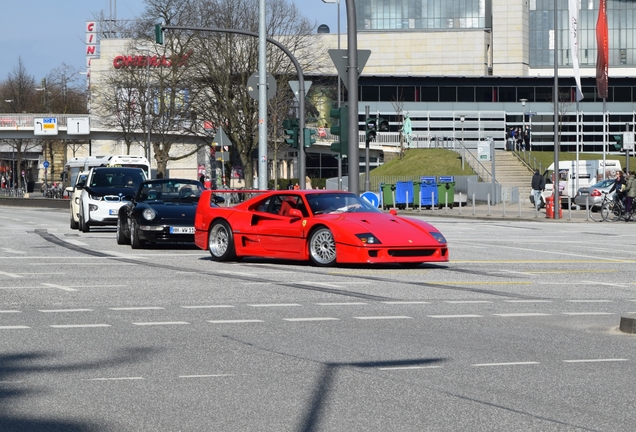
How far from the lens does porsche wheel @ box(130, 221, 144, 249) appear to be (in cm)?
2278

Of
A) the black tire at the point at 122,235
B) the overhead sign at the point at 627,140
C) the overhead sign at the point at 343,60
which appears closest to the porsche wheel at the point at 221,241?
the black tire at the point at 122,235

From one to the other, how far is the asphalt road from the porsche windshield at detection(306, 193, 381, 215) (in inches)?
43.2

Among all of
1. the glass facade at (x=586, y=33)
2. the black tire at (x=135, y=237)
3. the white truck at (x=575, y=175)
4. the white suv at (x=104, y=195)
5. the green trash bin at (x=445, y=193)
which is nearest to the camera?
the black tire at (x=135, y=237)

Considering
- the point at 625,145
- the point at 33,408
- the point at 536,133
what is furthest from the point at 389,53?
the point at 33,408

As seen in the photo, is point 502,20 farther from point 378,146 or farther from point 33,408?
point 33,408

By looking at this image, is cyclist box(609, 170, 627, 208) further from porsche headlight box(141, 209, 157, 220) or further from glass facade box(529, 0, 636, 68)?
glass facade box(529, 0, 636, 68)

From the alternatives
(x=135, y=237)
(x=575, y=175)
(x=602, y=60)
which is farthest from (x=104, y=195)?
(x=575, y=175)

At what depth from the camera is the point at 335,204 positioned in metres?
18.5

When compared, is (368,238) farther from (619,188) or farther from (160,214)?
(619,188)

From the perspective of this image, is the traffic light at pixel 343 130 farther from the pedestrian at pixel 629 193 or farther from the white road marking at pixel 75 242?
the pedestrian at pixel 629 193

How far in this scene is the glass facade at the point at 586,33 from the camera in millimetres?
119875

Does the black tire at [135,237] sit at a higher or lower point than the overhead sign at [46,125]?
lower

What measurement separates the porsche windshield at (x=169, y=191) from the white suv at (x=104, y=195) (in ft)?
17.9

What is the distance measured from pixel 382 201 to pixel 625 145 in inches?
490
